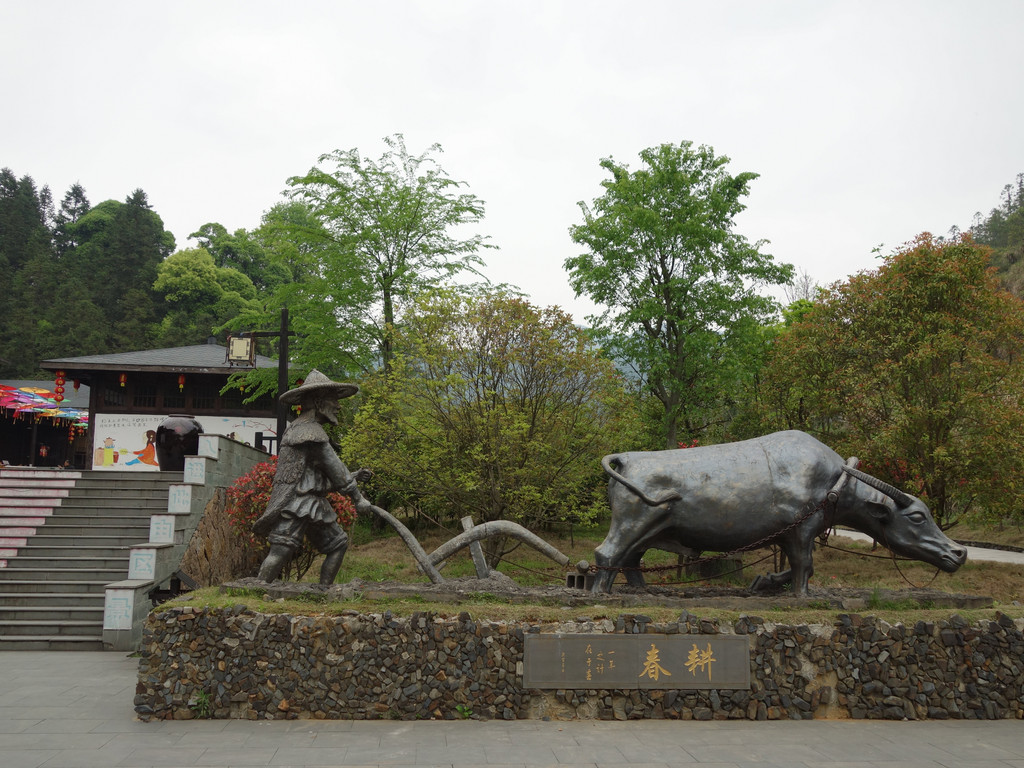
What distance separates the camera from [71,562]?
11266 millimetres

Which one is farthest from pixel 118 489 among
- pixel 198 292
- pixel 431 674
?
pixel 198 292

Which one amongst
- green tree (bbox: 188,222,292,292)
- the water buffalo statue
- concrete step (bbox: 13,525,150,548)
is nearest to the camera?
the water buffalo statue

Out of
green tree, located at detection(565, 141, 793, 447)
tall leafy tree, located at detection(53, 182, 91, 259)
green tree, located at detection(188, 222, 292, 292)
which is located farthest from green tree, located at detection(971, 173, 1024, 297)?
tall leafy tree, located at detection(53, 182, 91, 259)

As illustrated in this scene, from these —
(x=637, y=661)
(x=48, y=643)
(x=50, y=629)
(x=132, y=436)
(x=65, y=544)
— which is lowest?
(x=48, y=643)

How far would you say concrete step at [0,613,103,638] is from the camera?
9.87m

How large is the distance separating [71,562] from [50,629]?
5.18 feet

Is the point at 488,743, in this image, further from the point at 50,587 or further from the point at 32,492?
the point at 32,492

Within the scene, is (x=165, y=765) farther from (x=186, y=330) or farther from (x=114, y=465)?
(x=186, y=330)

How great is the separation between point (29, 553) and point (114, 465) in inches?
438

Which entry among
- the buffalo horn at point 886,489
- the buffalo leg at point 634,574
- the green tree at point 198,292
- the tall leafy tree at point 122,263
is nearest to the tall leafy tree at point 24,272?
the tall leafy tree at point 122,263

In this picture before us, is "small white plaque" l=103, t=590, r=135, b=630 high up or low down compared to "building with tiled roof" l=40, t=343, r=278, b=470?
down

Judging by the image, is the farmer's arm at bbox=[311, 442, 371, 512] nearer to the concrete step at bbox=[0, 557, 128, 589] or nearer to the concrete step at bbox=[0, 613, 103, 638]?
the concrete step at bbox=[0, 613, 103, 638]

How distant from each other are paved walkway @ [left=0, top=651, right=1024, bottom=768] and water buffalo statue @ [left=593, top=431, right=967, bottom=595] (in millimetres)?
1461

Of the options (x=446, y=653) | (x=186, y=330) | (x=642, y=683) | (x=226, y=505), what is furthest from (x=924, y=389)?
(x=186, y=330)
